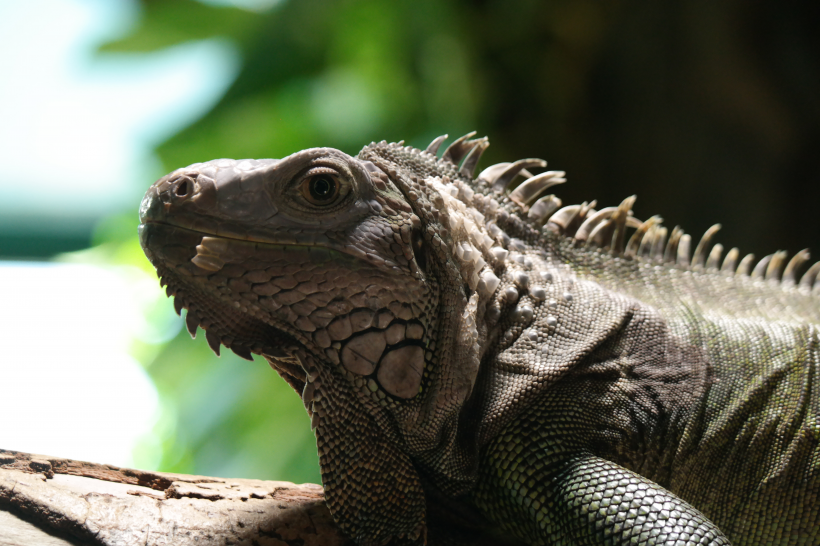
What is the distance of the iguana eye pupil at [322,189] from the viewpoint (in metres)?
2.24

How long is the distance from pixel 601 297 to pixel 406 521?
50.2 inches

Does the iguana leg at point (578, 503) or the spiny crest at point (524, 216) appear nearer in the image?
the iguana leg at point (578, 503)

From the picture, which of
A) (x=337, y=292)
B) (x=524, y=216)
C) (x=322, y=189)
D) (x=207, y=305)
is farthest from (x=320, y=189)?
(x=524, y=216)

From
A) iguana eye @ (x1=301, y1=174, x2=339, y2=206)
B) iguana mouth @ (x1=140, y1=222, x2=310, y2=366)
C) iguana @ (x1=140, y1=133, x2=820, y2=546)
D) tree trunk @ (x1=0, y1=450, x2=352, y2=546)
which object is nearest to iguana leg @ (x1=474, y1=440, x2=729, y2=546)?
iguana @ (x1=140, y1=133, x2=820, y2=546)

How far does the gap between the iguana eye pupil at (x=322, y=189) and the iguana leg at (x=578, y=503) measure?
3.73 ft

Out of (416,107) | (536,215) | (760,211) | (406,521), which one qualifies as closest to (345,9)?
(416,107)

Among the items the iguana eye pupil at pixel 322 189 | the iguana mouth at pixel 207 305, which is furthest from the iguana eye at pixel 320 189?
the iguana mouth at pixel 207 305

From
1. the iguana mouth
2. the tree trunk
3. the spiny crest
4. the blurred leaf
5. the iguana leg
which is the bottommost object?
the tree trunk

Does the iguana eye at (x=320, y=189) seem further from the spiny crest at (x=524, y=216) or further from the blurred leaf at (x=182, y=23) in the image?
the blurred leaf at (x=182, y=23)

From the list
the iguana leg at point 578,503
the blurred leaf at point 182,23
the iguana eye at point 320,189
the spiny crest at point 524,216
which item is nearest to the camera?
the iguana leg at point 578,503

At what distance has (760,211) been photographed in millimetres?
8289

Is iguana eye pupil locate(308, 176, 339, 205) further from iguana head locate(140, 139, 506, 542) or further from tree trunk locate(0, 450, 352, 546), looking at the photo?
tree trunk locate(0, 450, 352, 546)

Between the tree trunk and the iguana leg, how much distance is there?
673mm

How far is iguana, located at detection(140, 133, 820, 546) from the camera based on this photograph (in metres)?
2.18
